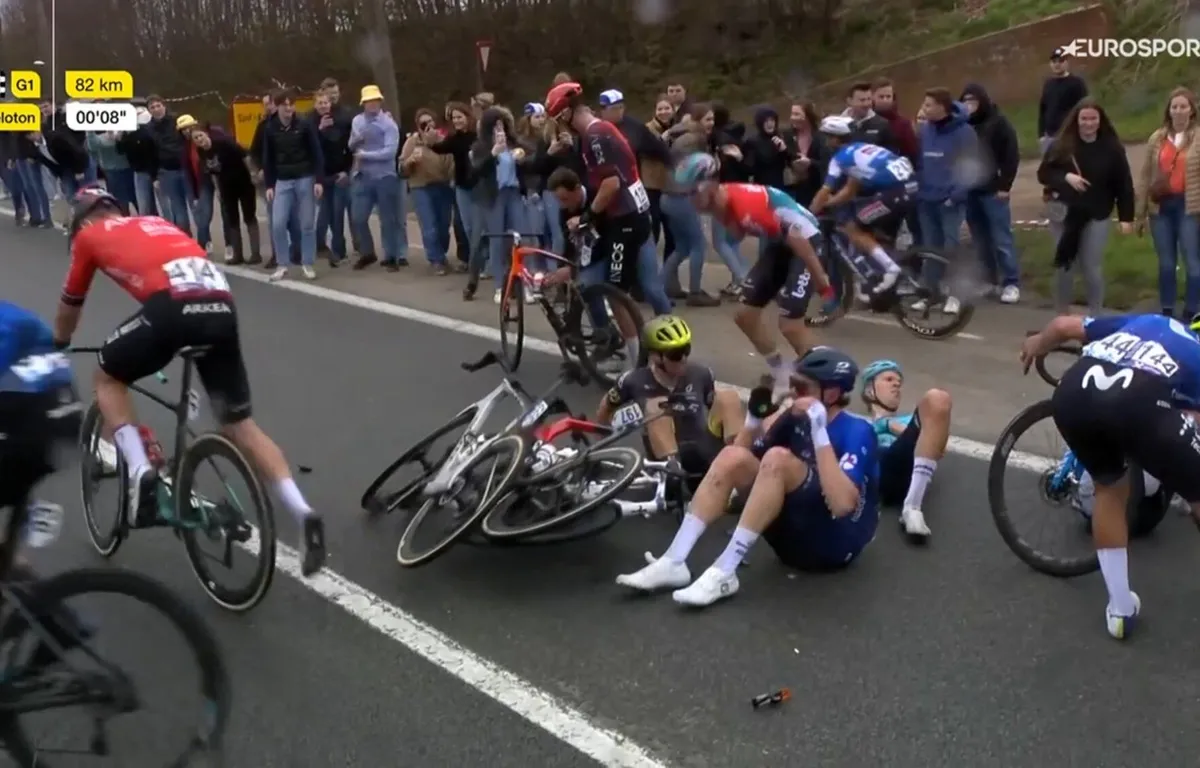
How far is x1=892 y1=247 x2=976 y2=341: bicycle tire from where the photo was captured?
9.56 meters

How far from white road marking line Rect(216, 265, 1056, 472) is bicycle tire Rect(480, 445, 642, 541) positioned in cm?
165

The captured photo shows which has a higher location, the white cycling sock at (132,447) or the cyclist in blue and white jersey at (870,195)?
the cyclist in blue and white jersey at (870,195)

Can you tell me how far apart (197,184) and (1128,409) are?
12.9 metres

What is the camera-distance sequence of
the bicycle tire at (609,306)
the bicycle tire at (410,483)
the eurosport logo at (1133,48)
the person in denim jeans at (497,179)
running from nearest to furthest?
the bicycle tire at (410,483)
the bicycle tire at (609,306)
the person in denim jeans at (497,179)
the eurosport logo at (1133,48)

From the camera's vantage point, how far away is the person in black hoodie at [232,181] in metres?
14.3

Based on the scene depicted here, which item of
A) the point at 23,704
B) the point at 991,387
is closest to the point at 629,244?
the point at 991,387

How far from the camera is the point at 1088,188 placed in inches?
371

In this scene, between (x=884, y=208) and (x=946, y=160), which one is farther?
(x=946, y=160)

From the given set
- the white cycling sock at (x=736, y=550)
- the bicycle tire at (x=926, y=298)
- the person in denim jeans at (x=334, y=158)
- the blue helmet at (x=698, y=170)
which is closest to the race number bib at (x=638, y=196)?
the blue helmet at (x=698, y=170)

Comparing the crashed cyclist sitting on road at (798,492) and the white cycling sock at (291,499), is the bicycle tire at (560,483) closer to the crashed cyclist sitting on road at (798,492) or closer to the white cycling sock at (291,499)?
the crashed cyclist sitting on road at (798,492)

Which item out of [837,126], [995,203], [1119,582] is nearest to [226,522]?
[1119,582]

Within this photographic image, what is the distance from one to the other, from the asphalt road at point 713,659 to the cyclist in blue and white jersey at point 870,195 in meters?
3.45

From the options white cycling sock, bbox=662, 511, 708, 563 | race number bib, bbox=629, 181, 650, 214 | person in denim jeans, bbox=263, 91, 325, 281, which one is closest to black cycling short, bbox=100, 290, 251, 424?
white cycling sock, bbox=662, 511, 708, 563

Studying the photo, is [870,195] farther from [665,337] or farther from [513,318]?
[665,337]
